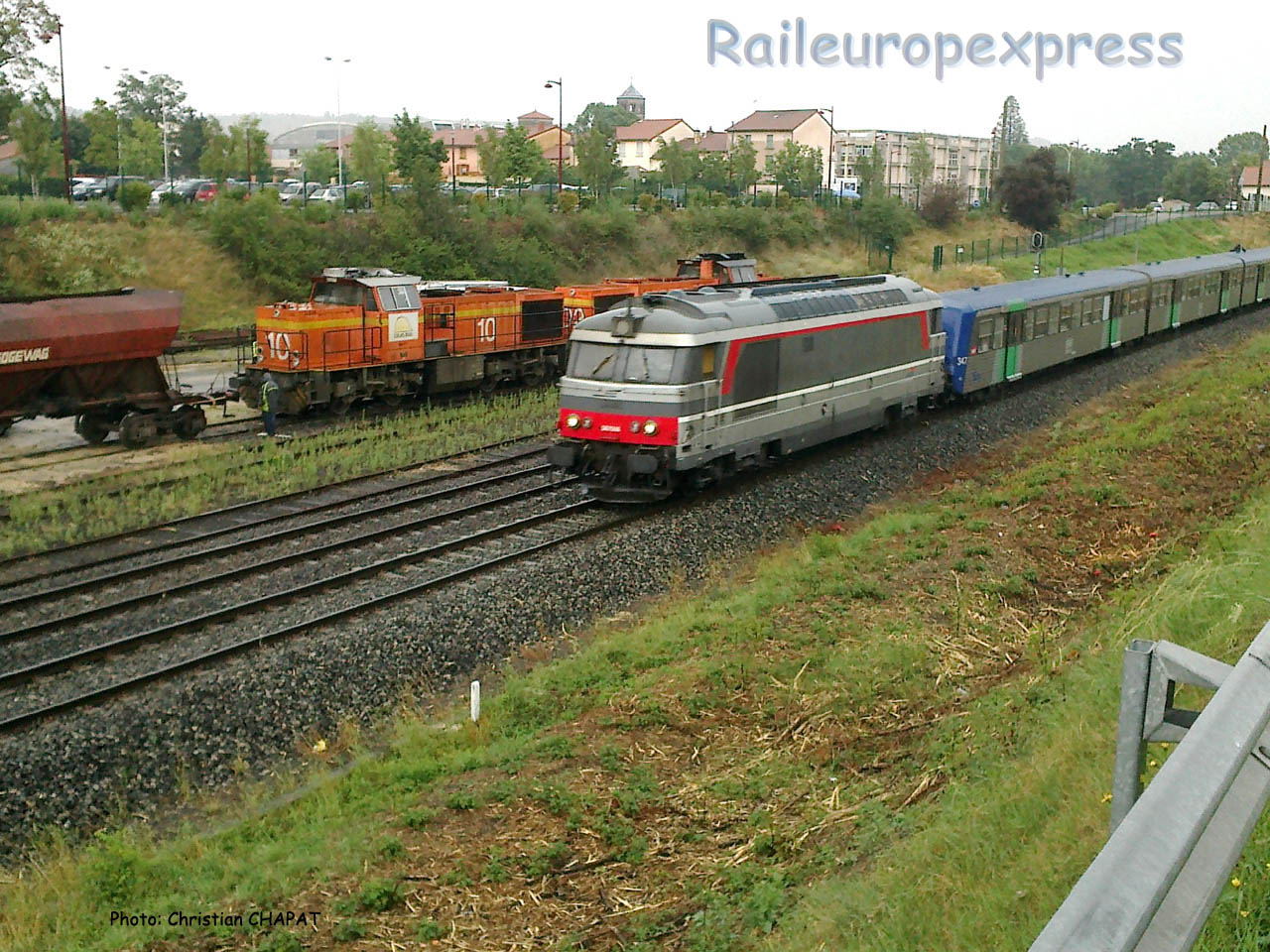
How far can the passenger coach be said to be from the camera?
57.6ft

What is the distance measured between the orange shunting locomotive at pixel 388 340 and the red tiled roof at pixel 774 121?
8344 cm

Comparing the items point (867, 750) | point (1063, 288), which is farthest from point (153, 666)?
point (1063, 288)

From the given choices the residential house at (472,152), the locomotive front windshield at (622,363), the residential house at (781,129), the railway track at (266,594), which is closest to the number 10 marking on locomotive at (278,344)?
the railway track at (266,594)

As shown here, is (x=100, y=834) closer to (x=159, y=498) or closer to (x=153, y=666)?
(x=153, y=666)

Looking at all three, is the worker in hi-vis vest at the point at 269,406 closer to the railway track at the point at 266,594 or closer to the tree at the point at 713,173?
the railway track at the point at 266,594

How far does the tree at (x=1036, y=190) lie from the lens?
3115 inches

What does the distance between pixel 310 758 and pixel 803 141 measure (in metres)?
107

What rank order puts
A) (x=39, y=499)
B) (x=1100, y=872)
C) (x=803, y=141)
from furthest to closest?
(x=803, y=141) → (x=39, y=499) → (x=1100, y=872)

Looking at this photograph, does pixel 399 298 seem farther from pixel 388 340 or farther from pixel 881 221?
pixel 881 221

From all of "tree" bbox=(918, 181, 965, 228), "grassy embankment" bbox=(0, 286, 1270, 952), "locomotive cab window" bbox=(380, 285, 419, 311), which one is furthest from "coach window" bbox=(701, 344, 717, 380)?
"tree" bbox=(918, 181, 965, 228)

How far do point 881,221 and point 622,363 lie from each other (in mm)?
57111

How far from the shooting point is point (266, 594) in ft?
47.6

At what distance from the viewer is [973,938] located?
4.93 meters

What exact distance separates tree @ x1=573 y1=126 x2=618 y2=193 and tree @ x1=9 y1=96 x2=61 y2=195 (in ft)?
77.8
